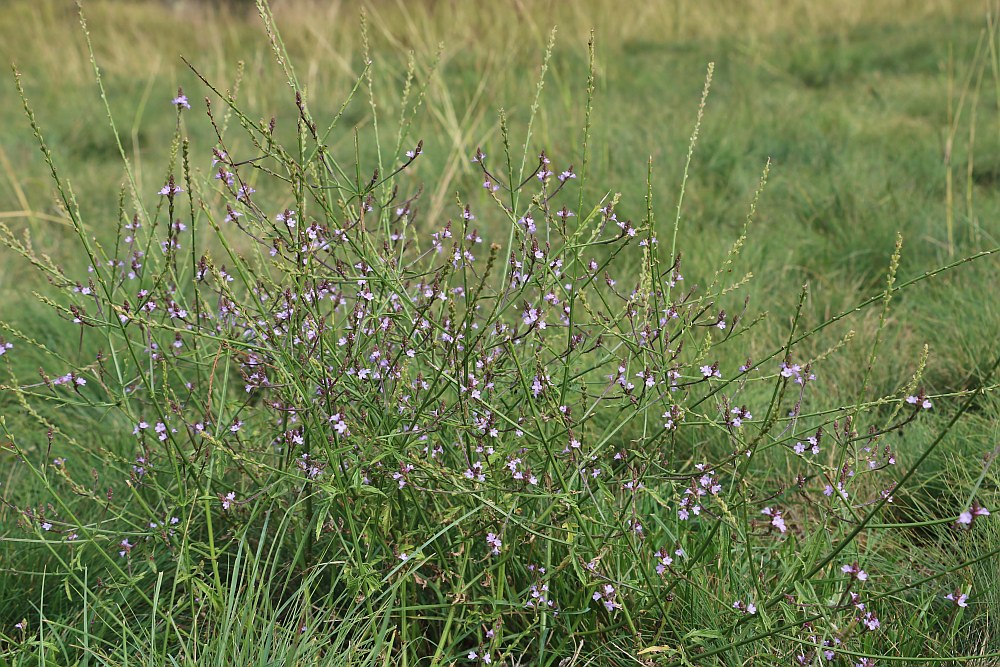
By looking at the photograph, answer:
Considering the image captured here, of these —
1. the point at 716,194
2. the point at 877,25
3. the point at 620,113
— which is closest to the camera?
the point at 716,194

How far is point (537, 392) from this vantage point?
5.96ft

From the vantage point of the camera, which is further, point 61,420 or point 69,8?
point 69,8

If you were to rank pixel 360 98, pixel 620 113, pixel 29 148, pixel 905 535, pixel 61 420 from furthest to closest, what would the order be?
pixel 360 98 → pixel 29 148 → pixel 620 113 → pixel 61 420 → pixel 905 535

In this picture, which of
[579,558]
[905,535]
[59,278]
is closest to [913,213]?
[905,535]

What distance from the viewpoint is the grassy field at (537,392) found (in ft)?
5.50

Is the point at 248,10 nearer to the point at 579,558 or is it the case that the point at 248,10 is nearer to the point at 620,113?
the point at 620,113

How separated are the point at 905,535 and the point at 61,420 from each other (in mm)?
2587

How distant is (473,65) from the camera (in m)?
6.84

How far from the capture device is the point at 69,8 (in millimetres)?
11266

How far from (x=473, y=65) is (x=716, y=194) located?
3.20 meters

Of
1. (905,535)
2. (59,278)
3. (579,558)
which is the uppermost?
(59,278)

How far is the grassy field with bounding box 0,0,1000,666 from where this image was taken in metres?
1.68

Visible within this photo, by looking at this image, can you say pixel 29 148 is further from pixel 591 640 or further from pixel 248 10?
pixel 248 10

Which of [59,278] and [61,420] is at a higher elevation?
[59,278]
